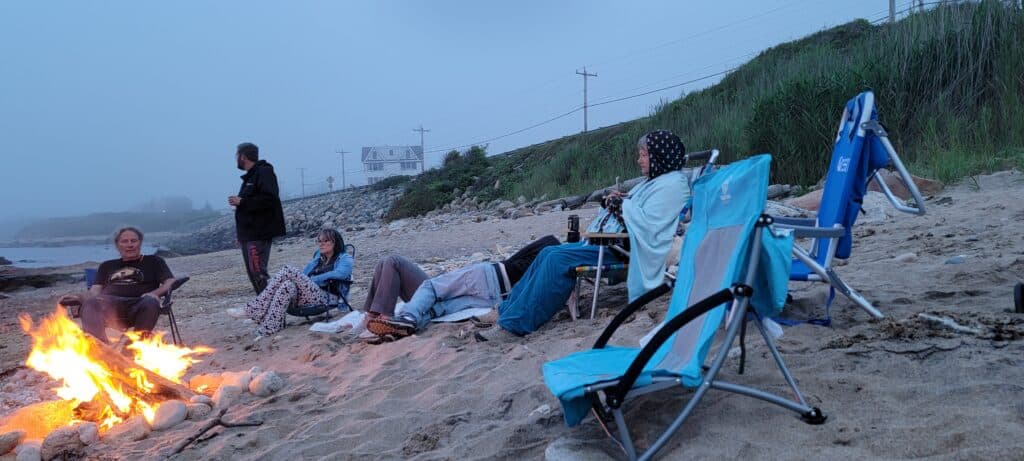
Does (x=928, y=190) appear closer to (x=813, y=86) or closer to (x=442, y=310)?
(x=813, y=86)

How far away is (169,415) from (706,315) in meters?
2.90

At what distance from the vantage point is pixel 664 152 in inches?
185

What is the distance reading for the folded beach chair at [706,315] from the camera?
228cm

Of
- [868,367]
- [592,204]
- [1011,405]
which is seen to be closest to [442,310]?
[868,367]

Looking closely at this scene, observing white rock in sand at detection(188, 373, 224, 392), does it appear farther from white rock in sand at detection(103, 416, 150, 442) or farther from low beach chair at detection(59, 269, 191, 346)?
low beach chair at detection(59, 269, 191, 346)

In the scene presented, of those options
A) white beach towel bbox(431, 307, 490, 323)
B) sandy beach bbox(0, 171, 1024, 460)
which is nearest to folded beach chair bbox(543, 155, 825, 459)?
sandy beach bbox(0, 171, 1024, 460)

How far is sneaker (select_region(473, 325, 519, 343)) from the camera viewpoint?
449cm

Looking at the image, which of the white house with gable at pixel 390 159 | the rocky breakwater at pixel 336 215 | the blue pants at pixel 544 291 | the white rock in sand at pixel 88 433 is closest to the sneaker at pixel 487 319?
the blue pants at pixel 544 291

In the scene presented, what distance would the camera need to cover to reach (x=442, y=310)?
17.4 ft

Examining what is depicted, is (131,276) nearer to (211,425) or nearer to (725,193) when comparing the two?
(211,425)

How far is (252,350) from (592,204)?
391 inches

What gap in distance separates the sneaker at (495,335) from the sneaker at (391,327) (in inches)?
20.4

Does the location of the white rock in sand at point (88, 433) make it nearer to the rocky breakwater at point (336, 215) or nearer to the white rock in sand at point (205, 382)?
the white rock in sand at point (205, 382)

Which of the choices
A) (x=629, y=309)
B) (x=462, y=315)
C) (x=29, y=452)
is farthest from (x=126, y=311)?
(x=629, y=309)
